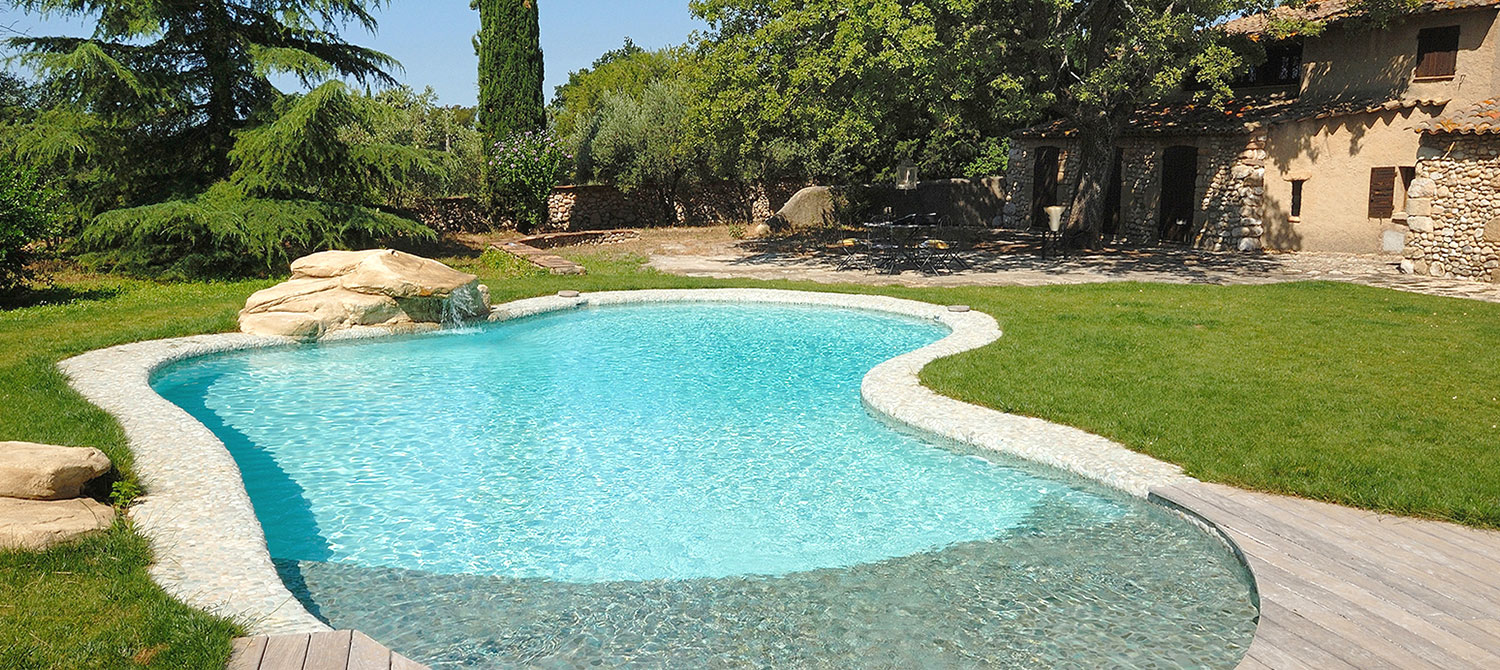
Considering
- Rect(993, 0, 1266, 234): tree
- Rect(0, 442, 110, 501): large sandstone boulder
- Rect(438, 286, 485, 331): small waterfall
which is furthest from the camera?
Rect(993, 0, 1266, 234): tree

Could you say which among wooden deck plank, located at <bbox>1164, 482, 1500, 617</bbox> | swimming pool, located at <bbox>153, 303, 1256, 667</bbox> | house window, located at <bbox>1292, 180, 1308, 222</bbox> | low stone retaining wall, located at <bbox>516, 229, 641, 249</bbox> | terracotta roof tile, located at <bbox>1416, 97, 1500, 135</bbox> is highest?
terracotta roof tile, located at <bbox>1416, 97, 1500, 135</bbox>

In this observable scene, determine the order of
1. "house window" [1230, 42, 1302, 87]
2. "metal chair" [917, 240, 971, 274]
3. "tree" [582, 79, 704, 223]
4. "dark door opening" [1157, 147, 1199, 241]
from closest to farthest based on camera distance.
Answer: "metal chair" [917, 240, 971, 274]
"dark door opening" [1157, 147, 1199, 241]
"house window" [1230, 42, 1302, 87]
"tree" [582, 79, 704, 223]

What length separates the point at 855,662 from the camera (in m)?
4.76

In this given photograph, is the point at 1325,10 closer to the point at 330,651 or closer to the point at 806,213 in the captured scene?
the point at 806,213

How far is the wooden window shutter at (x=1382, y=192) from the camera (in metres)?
21.0

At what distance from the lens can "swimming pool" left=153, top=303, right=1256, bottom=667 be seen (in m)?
5.01

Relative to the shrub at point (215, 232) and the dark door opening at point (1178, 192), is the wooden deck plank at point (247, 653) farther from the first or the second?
the dark door opening at point (1178, 192)

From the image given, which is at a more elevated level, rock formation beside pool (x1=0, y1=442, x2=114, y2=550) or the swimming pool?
rock formation beside pool (x1=0, y1=442, x2=114, y2=550)

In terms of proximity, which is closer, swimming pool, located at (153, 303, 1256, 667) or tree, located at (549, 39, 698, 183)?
swimming pool, located at (153, 303, 1256, 667)

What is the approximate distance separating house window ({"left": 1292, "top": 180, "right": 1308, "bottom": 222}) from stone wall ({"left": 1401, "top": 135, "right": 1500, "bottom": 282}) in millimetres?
4030

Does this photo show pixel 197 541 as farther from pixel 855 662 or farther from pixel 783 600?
pixel 855 662

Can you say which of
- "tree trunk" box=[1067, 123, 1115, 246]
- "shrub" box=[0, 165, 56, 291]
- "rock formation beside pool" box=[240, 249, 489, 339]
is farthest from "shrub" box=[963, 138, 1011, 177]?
"shrub" box=[0, 165, 56, 291]

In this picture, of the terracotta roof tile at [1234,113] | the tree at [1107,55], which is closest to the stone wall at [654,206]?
the terracotta roof tile at [1234,113]

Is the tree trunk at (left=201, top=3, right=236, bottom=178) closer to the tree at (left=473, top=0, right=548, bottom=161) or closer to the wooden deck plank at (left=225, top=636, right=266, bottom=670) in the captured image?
the tree at (left=473, top=0, right=548, bottom=161)
